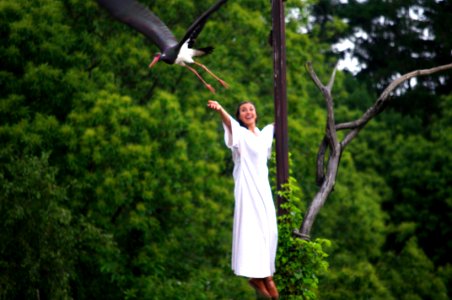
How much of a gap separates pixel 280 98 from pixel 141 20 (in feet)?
3.60

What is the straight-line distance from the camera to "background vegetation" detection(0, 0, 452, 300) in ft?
35.9

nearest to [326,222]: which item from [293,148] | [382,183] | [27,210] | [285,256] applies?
[293,148]

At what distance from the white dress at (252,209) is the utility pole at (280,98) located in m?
0.12

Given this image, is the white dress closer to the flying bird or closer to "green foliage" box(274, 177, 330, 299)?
"green foliage" box(274, 177, 330, 299)

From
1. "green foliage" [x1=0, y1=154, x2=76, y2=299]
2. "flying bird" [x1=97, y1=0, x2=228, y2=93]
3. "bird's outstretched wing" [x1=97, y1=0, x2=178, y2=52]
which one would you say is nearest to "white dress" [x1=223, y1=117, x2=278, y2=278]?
"flying bird" [x1=97, y1=0, x2=228, y2=93]

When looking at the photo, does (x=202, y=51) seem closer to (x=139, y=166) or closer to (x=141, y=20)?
(x=141, y=20)

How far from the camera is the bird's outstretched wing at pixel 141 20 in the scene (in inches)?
239

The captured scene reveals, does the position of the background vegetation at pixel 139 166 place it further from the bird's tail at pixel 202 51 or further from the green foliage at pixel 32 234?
the bird's tail at pixel 202 51

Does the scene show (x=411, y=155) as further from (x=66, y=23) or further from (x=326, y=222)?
(x=66, y=23)

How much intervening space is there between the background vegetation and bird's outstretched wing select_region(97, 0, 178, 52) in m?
4.80

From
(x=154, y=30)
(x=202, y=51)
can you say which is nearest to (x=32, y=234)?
(x=202, y=51)

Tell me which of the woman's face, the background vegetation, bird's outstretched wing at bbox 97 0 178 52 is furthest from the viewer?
the background vegetation

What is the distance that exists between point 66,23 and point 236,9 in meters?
2.75

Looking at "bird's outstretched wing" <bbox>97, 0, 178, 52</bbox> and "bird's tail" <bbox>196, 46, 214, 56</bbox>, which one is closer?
"bird's outstretched wing" <bbox>97, 0, 178, 52</bbox>
